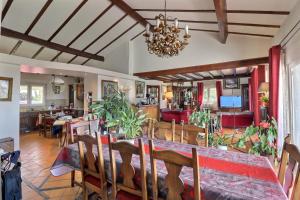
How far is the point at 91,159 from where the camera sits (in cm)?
182

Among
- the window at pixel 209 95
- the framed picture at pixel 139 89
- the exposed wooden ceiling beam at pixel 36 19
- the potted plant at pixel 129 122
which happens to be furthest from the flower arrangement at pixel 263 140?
the window at pixel 209 95

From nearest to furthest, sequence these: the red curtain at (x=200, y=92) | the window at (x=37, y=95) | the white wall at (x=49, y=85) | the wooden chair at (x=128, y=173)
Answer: the wooden chair at (x=128, y=173), the white wall at (x=49, y=85), the window at (x=37, y=95), the red curtain at (x=200, y=92)

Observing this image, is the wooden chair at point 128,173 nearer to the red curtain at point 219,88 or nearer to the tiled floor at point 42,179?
the tiled floor at point 42,179

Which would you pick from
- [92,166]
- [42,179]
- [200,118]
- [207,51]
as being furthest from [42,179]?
[207,51]

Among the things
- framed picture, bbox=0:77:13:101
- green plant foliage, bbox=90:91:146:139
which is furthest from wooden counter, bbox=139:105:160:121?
green plant foliage, bbox=90:91:146:139

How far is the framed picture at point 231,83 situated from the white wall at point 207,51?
524 cm

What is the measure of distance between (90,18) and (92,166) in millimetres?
4263

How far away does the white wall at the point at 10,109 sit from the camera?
3.96 meters

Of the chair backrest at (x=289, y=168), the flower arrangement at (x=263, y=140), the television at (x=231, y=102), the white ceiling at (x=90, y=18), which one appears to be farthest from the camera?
the television at (x=231, y=102)

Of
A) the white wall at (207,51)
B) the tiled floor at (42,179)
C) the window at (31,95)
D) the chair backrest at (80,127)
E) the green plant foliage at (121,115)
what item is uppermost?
the white wall at (207,51)

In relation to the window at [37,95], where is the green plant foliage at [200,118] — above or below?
below

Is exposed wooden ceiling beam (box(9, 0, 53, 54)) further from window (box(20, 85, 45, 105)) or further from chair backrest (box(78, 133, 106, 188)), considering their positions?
chair backrest (box(78, 133, 106, 188))

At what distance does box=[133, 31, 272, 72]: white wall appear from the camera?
481 centimetres

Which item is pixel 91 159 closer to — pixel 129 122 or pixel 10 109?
pixel 129 122
